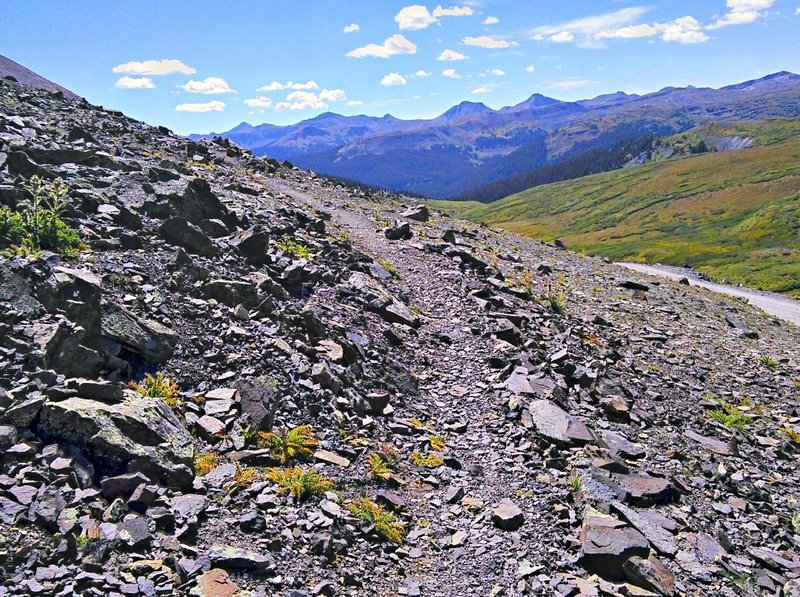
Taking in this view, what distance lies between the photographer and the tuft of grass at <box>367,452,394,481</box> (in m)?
12.6

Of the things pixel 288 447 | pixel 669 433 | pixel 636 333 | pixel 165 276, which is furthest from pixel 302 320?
pixel 636 333

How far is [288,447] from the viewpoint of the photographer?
486 inches

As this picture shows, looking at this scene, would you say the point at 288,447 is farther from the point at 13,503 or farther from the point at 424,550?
the point at 13,503

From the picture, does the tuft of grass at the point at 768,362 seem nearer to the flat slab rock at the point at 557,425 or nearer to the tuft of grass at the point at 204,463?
the flat slab rock at the point at 557,425

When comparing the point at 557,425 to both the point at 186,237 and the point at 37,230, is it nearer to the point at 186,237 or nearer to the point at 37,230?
the point at 186,237

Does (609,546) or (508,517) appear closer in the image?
(609,546)

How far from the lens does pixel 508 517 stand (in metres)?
11.4

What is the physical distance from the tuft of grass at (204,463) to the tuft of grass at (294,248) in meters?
13.2

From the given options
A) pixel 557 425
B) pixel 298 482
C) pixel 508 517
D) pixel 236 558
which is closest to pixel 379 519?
pixel 298 482

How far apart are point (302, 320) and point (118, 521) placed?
9618 mm

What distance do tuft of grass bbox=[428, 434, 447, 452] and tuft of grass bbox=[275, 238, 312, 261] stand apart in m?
11.7

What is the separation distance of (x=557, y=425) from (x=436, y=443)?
Answer: 3.60m

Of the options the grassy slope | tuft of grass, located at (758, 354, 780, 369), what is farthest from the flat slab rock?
the grassy slope

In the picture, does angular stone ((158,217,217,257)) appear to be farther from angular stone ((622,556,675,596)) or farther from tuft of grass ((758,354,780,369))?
tuft of grass ((758,354,780,369))
